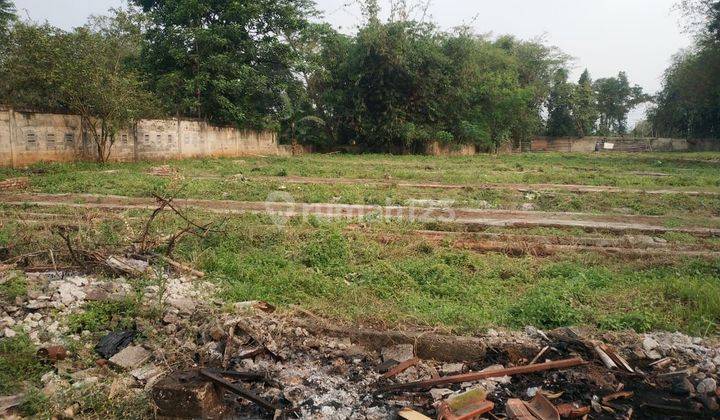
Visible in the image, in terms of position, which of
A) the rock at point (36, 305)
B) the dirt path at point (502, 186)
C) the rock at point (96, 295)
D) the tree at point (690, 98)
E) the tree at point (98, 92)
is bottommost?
the rock at point (36, 305)

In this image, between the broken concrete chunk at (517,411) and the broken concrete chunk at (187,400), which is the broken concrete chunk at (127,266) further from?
the broken concrete chunk at (517,411)

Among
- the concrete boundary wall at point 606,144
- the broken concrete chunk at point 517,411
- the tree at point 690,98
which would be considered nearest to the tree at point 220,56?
the tree at point 690,98

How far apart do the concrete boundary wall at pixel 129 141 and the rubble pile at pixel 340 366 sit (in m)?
15.3

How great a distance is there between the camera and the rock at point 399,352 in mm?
4672

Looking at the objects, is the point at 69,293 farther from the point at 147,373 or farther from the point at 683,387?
the point at 683,387

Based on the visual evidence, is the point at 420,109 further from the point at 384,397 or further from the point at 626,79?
the point at 626,79

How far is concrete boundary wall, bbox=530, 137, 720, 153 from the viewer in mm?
50062

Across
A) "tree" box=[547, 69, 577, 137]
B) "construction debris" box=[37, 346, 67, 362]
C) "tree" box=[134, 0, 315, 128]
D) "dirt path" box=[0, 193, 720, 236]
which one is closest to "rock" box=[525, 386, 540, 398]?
"construction debris" box=[37, 346, 67, 362]

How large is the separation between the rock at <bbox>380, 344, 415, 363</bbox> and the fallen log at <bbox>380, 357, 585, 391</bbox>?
44 centimetres

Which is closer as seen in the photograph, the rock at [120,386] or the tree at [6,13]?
the rock at [120,386]

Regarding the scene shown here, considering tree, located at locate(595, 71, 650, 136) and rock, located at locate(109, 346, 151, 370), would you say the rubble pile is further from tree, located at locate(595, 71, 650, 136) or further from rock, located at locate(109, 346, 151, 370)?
tree, located at locate(595, 71, 650, 136)

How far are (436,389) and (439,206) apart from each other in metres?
7.57

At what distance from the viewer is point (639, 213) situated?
11195mm

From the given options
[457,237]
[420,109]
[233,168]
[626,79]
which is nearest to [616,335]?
[457,237]
